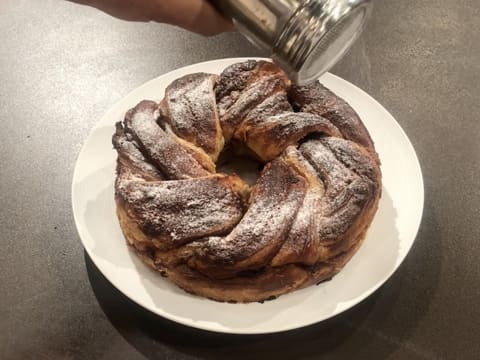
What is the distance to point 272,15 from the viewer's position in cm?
89

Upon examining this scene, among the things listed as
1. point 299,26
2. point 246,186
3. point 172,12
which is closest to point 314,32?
point 299,26

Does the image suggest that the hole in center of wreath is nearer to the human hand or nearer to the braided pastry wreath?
the braided pastry wreath

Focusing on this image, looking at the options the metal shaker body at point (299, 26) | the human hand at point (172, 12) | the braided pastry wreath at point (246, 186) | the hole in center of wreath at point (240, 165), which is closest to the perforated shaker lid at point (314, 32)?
the metal shaker body at point (299, 26)

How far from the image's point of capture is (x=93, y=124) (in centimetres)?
160

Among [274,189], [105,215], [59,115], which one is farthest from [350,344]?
[59,115]

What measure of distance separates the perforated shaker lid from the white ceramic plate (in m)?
0.43

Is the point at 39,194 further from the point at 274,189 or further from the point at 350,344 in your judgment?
the point at 350,344

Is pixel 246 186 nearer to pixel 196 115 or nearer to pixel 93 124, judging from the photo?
pixel 196 115

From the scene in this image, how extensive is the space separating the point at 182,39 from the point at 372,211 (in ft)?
3.15

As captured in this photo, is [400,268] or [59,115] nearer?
[400,268]

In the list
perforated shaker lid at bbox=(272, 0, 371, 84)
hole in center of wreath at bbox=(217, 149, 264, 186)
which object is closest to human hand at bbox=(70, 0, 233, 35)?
perforated shaker lid at bbox=(272, 0, 371, 84)

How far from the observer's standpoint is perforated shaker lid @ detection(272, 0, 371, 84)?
0.85 metres

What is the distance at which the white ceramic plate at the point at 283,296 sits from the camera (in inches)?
42.4

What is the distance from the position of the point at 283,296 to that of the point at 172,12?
575 mm
